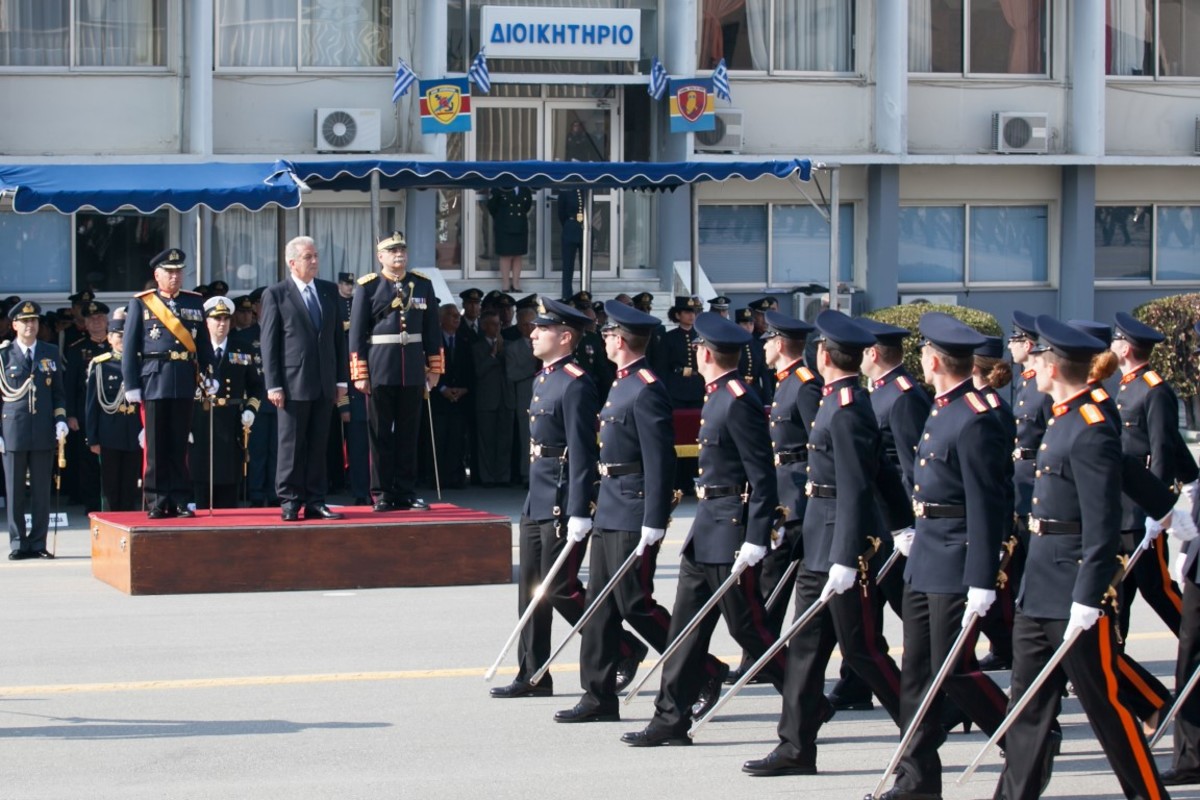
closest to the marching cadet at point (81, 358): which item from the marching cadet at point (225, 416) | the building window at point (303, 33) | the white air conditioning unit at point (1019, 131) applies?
the marching cadet at point (225, 416)

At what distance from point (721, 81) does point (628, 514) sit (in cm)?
1686

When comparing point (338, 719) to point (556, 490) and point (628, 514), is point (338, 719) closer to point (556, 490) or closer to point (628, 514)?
point (556, 490)

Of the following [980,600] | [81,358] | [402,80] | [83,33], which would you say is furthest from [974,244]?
[980,600]

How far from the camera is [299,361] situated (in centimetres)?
1266

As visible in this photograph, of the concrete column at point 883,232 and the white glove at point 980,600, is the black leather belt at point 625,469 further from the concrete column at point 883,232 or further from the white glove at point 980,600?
the concrete column at point 883,232

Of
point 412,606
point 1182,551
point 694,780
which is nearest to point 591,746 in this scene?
point 694,780

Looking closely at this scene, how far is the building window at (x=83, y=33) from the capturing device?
23.5m

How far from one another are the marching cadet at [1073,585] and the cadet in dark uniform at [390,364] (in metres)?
6.93

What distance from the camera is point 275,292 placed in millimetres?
12695

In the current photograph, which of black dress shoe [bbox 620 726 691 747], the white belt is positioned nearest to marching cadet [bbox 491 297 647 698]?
black dress shoe [bbox 620 726 691 747]

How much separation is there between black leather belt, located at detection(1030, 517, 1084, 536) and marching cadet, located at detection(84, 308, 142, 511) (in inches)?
375

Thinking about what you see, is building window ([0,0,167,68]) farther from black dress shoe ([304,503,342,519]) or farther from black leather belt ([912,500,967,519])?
black leather belt ([912,500,967,519])

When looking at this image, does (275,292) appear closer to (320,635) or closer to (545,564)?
(320,635)

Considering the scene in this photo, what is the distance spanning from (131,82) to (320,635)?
1423cm
